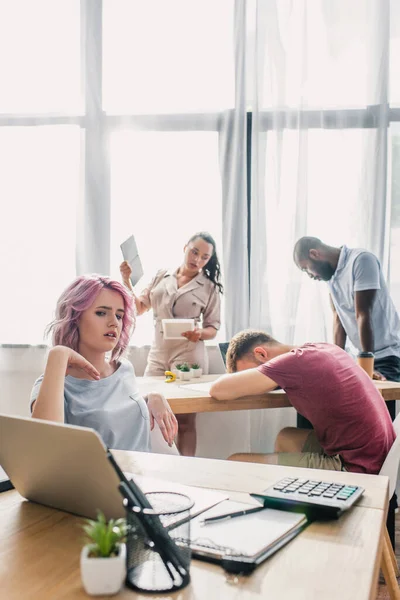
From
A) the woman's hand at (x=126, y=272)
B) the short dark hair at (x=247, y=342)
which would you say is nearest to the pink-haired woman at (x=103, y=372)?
the short dark hair at (x=247, y=342)

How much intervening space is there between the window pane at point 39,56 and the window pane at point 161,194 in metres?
0.47

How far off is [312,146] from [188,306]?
1203mm

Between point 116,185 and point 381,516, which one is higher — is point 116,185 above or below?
above

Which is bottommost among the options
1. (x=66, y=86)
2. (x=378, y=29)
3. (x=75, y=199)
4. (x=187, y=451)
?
(x=187, y=451)

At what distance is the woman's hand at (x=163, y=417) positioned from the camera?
190 cm

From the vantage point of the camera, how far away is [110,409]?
1.82 meters

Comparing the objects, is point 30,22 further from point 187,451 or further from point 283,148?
point 187,451

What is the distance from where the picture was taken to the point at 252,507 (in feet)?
3.73

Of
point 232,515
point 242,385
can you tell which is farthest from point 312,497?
point 242,385

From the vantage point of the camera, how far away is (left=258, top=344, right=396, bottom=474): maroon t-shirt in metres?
2.31

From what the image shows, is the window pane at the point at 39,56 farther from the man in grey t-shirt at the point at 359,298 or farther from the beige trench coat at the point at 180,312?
the man in grey t-shirt at the point at 359,298

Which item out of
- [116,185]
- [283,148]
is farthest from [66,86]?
[283,148]

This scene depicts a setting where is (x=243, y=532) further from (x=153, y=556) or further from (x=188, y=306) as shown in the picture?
(x=188, y=306)

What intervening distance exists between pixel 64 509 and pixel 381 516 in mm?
537
